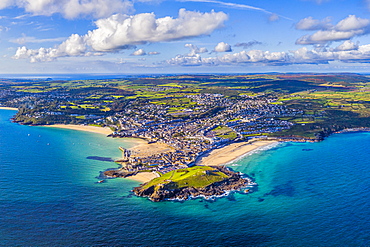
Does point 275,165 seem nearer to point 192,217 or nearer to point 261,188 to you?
point 261,188

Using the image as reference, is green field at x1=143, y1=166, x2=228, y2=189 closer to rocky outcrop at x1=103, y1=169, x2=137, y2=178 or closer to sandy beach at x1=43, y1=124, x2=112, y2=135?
A: rocky outcrop at x1=103, y1=169, x2=137, y2=178

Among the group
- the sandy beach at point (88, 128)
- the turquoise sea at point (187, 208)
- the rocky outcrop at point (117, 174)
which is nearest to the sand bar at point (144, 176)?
the rocky outcrop at point (117, 174)

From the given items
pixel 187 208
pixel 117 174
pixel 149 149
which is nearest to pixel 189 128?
pixel 149 149

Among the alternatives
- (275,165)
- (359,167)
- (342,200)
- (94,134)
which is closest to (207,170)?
(275,165)

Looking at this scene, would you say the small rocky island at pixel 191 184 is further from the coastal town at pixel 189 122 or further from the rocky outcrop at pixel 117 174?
the rocky outcrop at pixel 117 174

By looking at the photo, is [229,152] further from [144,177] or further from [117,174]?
[117,174]

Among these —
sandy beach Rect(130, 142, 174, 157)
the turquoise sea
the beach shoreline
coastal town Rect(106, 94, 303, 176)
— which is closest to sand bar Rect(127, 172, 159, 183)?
the beach shoreline
